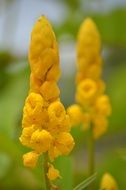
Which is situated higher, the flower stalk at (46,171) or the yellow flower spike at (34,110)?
the yellow flower spike at (34,110)

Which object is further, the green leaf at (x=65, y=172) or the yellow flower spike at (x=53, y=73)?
the green leaf at (x=65, y=172)

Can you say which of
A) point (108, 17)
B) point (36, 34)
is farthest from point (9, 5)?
point (36, 34)

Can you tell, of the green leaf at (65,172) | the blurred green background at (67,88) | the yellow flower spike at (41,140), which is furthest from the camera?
the blurred green background at (67,88)

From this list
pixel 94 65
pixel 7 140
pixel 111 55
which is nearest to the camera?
pixel 94 65

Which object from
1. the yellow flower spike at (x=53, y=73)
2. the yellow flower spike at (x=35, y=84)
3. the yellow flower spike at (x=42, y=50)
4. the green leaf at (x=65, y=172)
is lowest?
the green leaf at (x=65, y=172)

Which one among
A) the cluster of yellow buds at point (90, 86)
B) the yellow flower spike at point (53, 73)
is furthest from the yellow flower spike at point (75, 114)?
the yellow flower spike at point (53, 73)

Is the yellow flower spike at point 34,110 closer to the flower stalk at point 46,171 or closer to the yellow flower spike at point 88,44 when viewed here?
the flower stalk at point 46,171

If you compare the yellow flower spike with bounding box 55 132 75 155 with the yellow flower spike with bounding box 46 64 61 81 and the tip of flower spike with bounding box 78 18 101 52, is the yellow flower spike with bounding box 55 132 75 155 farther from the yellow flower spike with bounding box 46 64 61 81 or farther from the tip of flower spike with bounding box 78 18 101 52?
the tip of flower spike with bounding box 78 18 101 52

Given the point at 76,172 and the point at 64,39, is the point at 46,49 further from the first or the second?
the point at 64,39
